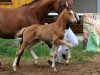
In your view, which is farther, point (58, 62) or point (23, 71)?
point (58, 62)

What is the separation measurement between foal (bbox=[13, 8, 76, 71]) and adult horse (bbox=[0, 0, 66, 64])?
0.41m

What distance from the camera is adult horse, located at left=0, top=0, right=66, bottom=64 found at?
12.6m

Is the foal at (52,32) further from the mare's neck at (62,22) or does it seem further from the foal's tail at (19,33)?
the foal's tail at (19,33)

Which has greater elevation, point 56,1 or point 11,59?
point 56,1

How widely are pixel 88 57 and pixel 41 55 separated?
1.59 metres

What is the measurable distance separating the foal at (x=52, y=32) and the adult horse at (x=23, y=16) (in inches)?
16.2

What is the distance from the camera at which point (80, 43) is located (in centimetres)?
1788

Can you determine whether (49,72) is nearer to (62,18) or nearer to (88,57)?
(62,18)

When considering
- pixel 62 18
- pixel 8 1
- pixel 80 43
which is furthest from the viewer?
pixel 8 1

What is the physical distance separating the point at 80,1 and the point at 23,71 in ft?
33.3

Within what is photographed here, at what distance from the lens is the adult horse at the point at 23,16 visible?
12625 millimetres

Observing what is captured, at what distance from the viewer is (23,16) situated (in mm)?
12648

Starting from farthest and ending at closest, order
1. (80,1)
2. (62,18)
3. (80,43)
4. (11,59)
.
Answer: (80,1), (80,43), (11,59), (62,18)

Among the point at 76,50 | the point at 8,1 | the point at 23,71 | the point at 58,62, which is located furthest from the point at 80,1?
the point at 23,71
